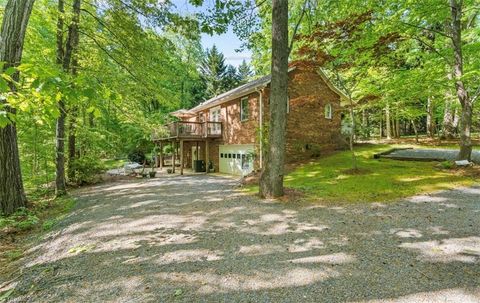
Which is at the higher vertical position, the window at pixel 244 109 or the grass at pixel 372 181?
the window at pixel 244 109

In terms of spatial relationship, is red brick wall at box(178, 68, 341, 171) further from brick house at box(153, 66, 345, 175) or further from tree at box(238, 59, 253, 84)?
tree at box(238, 59, 253, 84)

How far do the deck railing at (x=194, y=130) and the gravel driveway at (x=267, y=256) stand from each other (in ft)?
37.6

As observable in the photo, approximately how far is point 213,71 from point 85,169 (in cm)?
2677

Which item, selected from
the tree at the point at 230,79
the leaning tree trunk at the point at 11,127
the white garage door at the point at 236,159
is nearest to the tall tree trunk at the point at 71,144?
the leaning tree trunk at the point at 11,127

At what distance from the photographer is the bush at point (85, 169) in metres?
13.5

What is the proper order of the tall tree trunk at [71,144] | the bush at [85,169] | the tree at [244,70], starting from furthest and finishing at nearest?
the tree at [244,70] < the bush at [85,169] < the tall tree trunk at [71,144]

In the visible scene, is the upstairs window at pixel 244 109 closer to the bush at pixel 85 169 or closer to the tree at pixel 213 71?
the bush at pixel 85 169

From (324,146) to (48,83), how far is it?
53.3 feet

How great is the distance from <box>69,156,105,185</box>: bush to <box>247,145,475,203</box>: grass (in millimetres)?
9154

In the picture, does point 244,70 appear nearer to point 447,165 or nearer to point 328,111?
point 328,111

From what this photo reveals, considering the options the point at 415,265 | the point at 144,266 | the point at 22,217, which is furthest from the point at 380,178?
the point at 22,217

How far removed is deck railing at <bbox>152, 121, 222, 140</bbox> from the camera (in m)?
18.0

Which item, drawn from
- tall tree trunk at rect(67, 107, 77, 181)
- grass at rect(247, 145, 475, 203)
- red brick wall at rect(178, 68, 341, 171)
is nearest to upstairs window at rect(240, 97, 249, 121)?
red brick wall at rect(178, 68, 341, 171)

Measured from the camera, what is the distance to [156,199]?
8914mm
